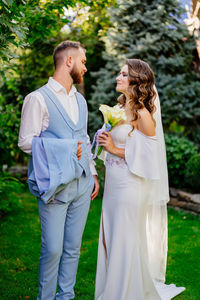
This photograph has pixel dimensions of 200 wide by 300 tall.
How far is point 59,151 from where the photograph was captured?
8.89 feet

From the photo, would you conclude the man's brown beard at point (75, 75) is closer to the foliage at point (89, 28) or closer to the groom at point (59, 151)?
the groom at point (59, 151)

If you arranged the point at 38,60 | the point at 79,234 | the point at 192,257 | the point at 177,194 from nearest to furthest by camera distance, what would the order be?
1. the point at 79,234
2. the point at 192,257
3. the point at 177,194
4. the point at 38,60

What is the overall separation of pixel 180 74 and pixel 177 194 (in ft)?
11.2

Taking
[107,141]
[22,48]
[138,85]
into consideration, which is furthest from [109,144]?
[22,48]

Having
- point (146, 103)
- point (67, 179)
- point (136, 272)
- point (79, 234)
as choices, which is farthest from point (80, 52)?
point (136, 272)

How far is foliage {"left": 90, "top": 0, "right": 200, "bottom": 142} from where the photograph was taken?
8.50 metres

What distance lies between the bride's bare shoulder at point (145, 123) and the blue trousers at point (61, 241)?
2.13 feet

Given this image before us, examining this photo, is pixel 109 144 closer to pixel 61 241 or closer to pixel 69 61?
pixel 69 61

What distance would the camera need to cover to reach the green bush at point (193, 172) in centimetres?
689

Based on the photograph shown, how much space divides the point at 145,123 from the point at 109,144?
1.24ft

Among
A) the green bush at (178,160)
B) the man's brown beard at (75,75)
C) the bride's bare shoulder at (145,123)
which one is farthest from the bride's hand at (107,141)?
the green bush at (178,160)

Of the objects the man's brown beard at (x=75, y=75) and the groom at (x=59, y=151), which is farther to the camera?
the man's brown beard at (x=75, y=75)

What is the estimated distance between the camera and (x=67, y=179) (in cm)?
269

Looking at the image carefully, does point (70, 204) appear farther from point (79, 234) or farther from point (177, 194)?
point (177, 194)
